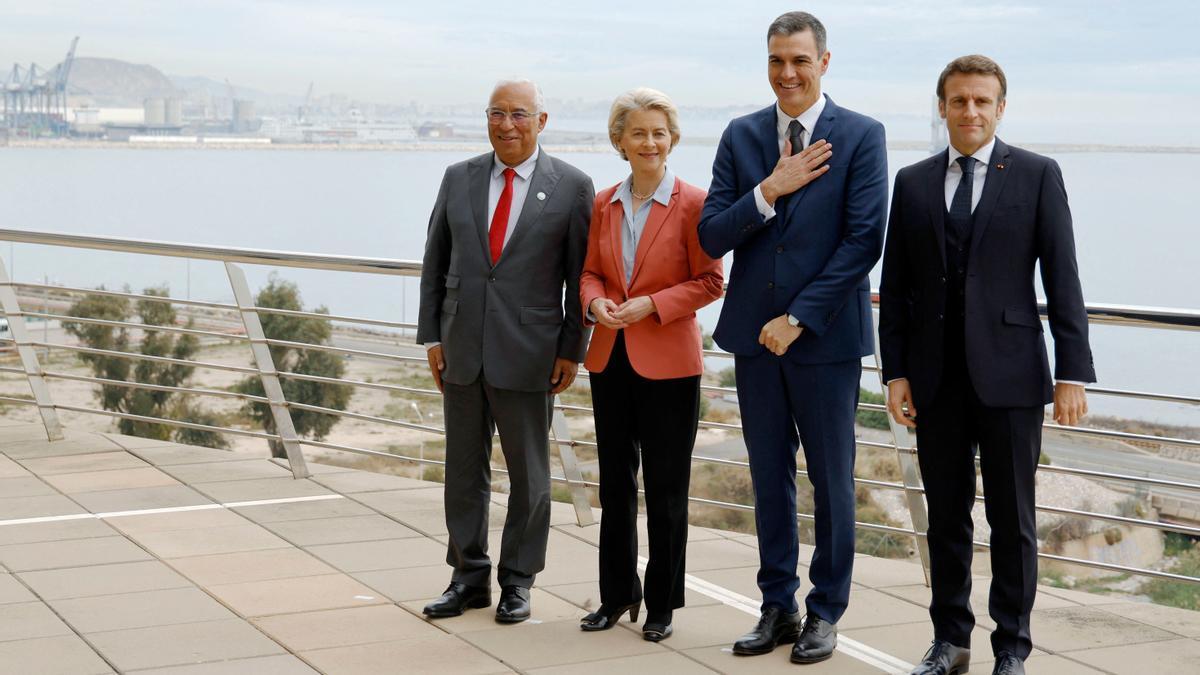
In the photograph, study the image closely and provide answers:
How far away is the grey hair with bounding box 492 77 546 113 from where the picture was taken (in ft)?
12.0

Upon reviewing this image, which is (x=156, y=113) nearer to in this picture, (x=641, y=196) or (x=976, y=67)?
(x=641, y=196)

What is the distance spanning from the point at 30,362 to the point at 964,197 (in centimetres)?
488

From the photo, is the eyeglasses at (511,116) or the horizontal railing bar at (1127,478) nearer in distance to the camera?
the horizontal railing bar at (1127,478)

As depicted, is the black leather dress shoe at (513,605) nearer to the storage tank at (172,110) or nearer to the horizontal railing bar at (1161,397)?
the horizontal railing bar at (1161,397)

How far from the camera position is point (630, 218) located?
3562mm

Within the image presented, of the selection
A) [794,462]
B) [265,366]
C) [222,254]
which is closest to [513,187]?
[794,462]

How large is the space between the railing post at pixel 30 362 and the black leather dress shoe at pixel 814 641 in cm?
419

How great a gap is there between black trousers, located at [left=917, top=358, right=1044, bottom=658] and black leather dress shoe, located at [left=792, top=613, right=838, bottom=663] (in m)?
0.29

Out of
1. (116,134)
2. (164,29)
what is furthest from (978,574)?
(164,29)

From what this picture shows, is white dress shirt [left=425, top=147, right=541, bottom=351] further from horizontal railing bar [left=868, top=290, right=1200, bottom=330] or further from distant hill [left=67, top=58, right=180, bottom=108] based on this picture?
distant hill [left=67, top=58, right=180, bottom=108]

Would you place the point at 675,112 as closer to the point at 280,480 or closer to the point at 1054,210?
the point at 1054,210

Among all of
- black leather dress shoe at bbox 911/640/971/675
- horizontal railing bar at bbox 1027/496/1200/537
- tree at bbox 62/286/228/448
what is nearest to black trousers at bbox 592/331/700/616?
black leather dress shoe at bbox 911/640/971/675

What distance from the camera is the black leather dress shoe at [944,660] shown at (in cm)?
328

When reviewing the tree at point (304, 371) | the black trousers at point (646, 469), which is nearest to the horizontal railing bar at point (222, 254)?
the black trousers at point (646, 469)
